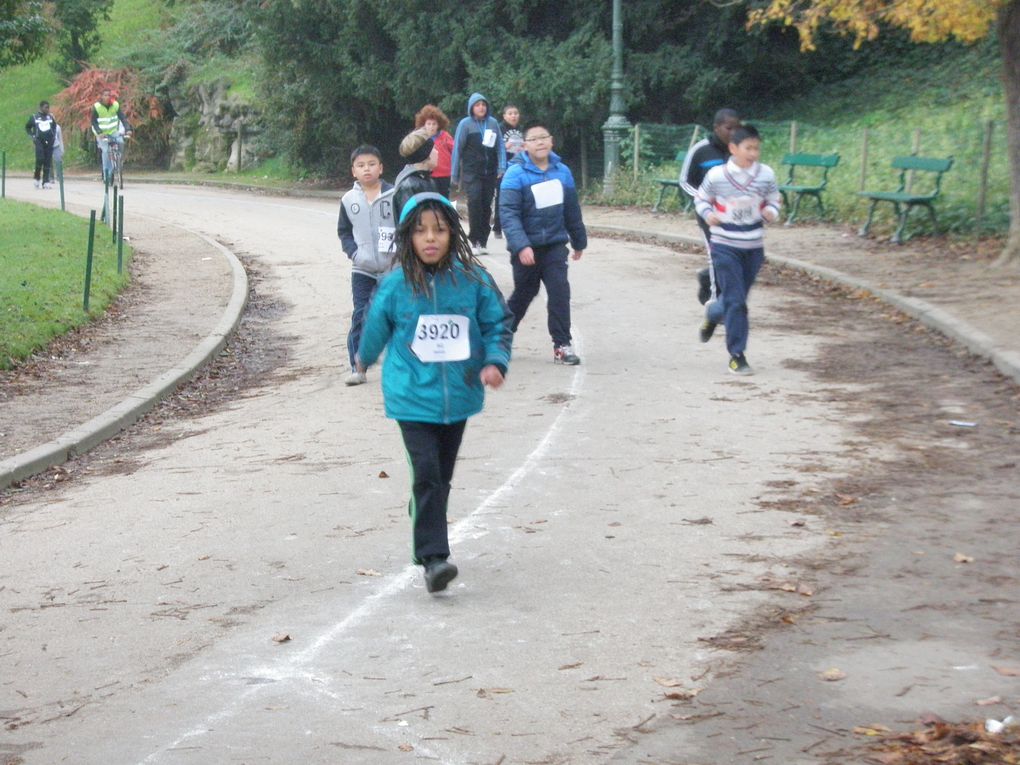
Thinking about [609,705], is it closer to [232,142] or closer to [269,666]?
[269,666]

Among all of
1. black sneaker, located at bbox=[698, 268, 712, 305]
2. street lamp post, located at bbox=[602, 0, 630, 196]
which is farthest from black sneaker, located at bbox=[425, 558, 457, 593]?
street lamp post, located at bbox=[602, 0, 630, 196]

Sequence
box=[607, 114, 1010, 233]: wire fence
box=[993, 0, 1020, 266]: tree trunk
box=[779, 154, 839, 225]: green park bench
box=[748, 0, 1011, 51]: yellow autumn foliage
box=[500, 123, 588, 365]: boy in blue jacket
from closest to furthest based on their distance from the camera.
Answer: box=[500, 123, 588, 365]: boy in blue jacket
box=[748, 0, 1011, 51]: yellow autumn foliage
box=[993, 0, 1020, 266]: tree trunk
box=[607, 114, 1010, 233]: wire fence
box=[779, 154, 839, 225]: green park bench

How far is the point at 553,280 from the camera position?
464 inches

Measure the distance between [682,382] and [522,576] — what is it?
484cm

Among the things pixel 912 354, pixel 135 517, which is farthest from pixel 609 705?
pixel 912 354

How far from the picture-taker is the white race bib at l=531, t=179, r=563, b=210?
1158 centimetres

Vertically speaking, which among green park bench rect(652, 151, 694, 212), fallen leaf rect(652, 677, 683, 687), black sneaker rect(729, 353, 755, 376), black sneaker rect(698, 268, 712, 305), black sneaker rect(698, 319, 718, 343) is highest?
green park bench rect(652, 151, 694, 212)

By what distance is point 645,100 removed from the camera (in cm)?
3134

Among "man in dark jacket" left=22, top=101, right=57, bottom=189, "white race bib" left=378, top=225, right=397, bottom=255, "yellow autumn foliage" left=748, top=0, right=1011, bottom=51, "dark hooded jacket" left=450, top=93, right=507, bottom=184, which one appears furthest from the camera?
"man in dark jacket" left=22, top=101, right=57, bottom=189

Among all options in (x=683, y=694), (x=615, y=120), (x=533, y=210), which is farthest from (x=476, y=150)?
(x=683, y=694)

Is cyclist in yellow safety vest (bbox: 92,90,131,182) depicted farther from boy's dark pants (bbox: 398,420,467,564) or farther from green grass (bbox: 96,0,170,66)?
boy's dark pants (bbox: 398,420,467,564)

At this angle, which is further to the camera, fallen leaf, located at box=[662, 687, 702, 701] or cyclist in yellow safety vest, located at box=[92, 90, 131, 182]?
cyclist in yellow safety vest, located at box=[92, 90, 131, 182]

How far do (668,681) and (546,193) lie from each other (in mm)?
6930

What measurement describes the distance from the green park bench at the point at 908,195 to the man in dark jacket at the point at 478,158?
5.48 meters
